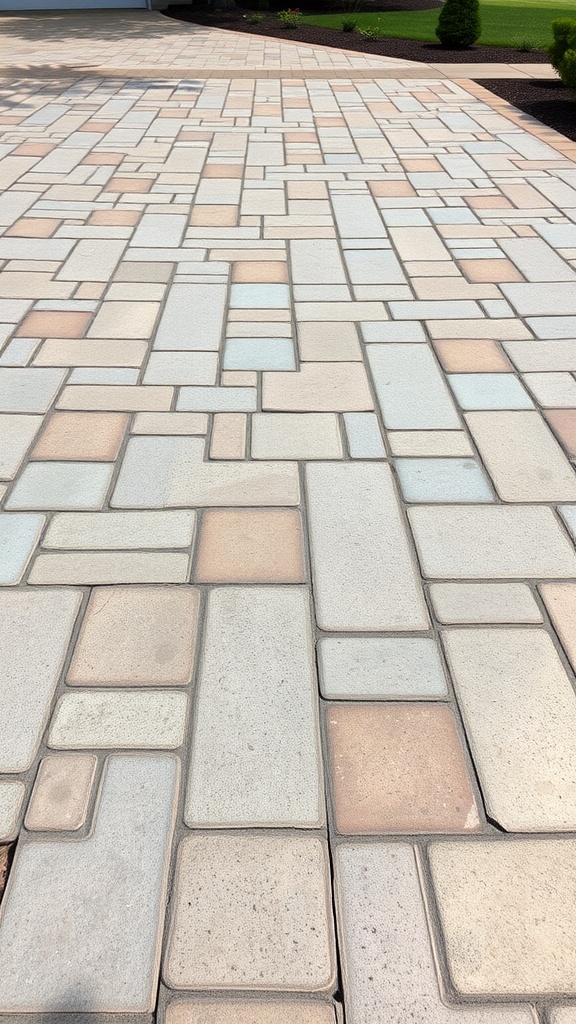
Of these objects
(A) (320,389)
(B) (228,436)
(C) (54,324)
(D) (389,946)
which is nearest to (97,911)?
(D) (389,946)

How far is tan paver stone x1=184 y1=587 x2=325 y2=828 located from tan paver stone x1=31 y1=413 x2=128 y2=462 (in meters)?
0.82

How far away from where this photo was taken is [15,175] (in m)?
5.30

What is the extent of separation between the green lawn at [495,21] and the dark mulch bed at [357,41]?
37 cm

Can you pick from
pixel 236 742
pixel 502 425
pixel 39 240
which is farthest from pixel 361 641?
pixel 39 240

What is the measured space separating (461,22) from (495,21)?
4.11 metres

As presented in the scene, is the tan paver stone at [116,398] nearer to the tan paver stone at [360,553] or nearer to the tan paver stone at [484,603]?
the tan paver stone at [360,553]

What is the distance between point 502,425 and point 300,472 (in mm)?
797

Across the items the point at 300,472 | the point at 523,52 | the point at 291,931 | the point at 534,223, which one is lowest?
the point at 291,931

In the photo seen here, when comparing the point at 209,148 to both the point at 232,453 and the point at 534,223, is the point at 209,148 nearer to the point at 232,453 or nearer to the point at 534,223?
the point at 534,223

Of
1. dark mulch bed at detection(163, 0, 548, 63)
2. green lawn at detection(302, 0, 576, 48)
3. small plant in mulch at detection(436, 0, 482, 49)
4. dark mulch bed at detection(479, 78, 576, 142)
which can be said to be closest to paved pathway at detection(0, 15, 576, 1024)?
dark mulch bed at detection(479, 78, 576, 142)

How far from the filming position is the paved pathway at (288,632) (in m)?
1.26

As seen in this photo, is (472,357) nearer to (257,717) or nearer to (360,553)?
(360,553)

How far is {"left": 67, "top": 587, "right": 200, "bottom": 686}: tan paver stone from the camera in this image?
172 centimetres

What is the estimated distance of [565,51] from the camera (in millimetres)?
7109
